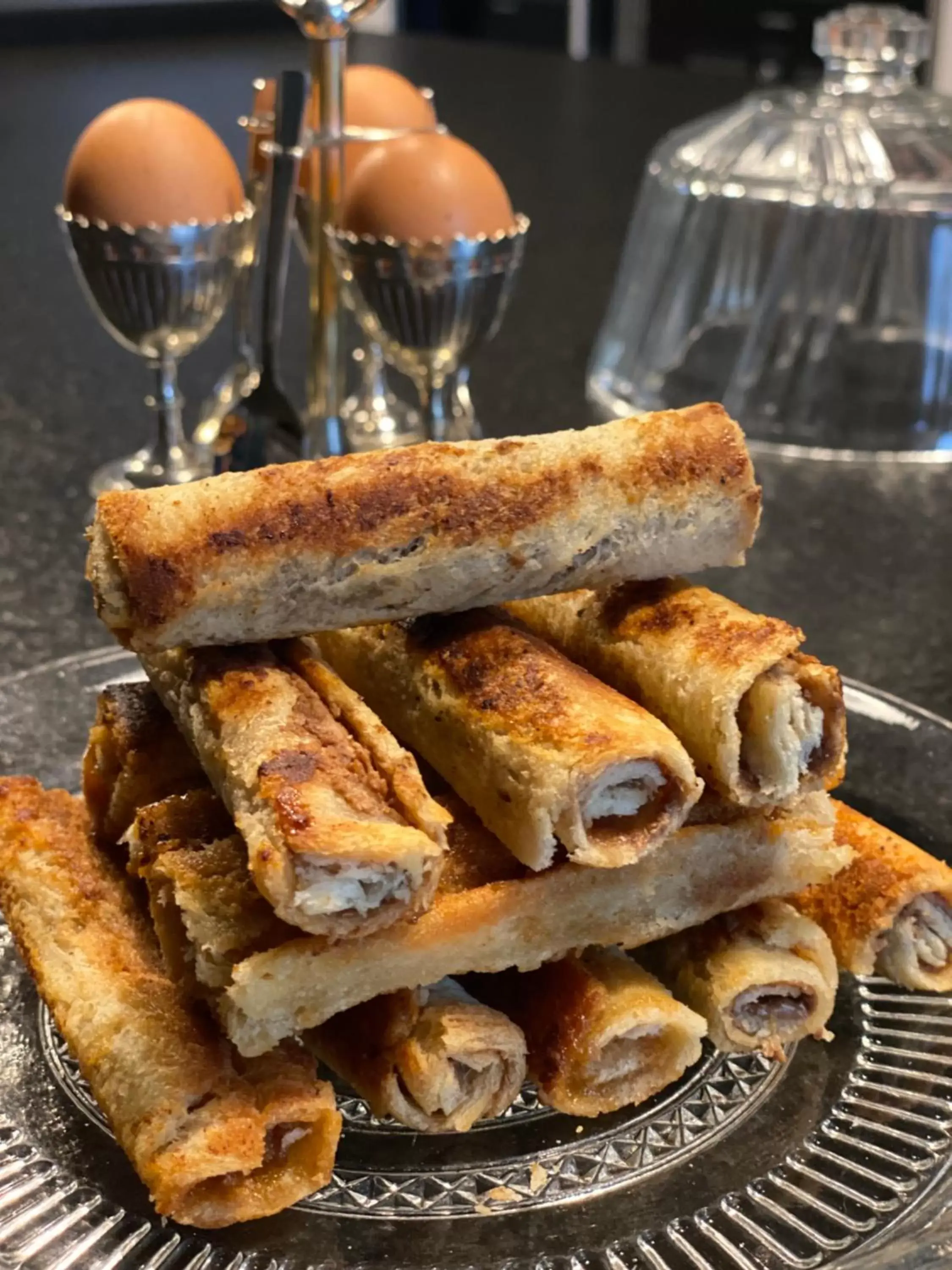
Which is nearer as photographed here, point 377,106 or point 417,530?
point 417,530

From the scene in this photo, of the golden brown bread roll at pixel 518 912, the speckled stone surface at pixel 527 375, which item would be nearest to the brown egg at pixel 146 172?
the speckled stone surface at pixel 527 375

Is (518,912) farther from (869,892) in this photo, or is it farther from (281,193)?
(281,193)

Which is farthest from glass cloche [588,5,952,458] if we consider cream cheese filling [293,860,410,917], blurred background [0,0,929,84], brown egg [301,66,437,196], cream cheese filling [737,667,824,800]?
blurred background [0,0,929,84]

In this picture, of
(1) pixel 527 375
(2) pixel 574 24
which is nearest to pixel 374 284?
(1) pixel 527 375

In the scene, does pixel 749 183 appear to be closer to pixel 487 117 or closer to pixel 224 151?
pixel 224 151

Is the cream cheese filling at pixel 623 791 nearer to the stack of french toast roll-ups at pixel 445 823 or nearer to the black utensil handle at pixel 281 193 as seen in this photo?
the stack of french toast roll-ups at pixel 445 823

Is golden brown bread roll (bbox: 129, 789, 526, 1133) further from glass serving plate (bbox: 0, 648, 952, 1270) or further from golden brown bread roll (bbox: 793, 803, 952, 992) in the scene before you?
golden brown bread roll (bbox: 793, 803, 952, 992)
